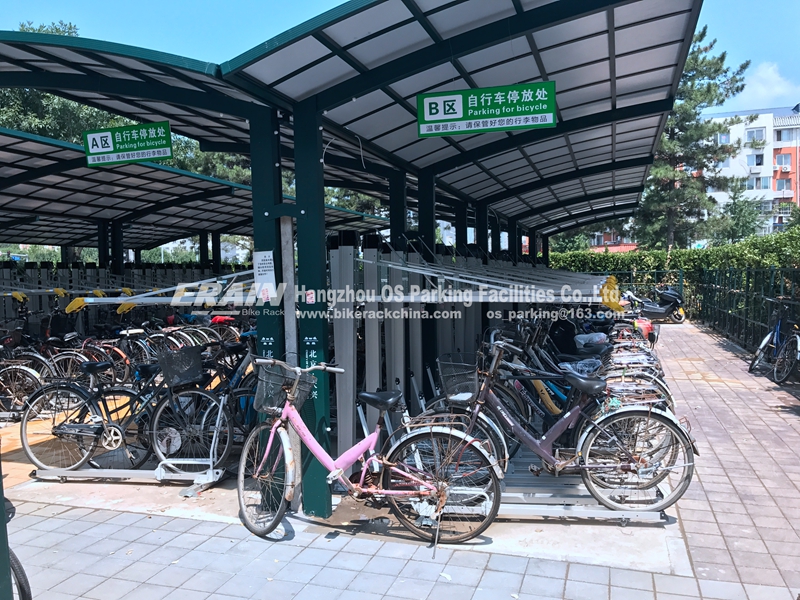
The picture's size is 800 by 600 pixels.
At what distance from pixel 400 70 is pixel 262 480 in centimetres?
293

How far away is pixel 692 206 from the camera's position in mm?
26062

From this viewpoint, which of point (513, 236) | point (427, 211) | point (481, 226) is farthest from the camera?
point (513, 236)

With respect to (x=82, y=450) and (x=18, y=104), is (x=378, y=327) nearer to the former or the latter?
(x=82, y=450)

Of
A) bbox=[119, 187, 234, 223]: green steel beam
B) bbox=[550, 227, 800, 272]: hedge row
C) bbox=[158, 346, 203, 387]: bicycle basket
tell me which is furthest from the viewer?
bbox=[119, 187, 234, 223]: green steel beam

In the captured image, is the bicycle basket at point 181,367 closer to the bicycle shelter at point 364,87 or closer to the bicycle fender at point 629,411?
the bicycle shelter at point 364,87

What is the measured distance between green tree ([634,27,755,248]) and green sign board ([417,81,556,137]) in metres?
22.4

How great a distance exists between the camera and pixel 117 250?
45.0ft

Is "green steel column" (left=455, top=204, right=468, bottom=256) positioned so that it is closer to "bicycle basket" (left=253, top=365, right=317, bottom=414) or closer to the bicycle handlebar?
the bicycle handlebar

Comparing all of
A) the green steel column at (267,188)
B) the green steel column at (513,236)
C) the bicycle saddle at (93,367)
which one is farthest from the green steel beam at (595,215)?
the bicycle saddle at (93,367)

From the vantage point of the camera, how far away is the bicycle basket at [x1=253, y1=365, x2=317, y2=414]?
3885mm

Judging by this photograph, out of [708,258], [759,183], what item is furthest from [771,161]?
[708,258]

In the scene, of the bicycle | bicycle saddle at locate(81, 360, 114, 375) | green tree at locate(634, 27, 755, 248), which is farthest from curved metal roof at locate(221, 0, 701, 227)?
green tree at locate(634, 27, 755, 248)

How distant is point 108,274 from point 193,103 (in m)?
9.99

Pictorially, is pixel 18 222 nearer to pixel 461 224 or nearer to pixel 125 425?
pixel 461 224
